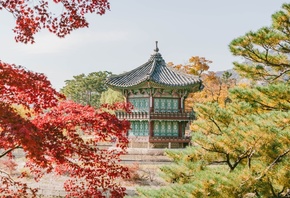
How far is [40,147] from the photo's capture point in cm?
460

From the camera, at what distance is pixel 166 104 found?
27.6 metres

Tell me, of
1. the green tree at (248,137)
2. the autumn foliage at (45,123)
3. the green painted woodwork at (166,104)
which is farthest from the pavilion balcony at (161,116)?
the autumn foliage at (45,123)

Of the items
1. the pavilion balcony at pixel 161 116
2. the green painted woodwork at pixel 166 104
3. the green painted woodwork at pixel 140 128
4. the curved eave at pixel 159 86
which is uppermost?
the curved eave at pixel 159 86

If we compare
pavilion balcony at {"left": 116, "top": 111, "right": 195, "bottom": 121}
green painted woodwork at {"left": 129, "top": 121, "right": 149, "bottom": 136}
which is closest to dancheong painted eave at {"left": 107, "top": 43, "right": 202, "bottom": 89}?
pavilion balcony at {"left": 116, "top": 111, "right": 195, "bottom": 121}

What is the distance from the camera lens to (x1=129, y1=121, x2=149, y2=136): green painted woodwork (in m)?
27.6

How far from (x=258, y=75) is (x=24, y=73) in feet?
20.0

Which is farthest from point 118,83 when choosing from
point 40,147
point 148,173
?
point 40,147

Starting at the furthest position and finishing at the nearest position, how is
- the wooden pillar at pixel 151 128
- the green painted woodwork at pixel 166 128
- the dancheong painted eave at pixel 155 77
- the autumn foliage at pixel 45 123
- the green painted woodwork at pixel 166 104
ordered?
the green painted woodwork at pixel 166 128 → the green painted woodwork at pixel 166 104 → the wooden pillar at pixel 151 128 → the dancheong painted eave at pixel 155 77 → the autumn foliage at pixel 45 123

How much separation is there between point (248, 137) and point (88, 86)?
199 feet

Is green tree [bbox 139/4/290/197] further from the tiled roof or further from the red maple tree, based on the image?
the tiled roof

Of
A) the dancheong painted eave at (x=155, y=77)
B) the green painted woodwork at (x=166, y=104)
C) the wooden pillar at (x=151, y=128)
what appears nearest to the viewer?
the dancheong painted eave at (x=155, y=77)

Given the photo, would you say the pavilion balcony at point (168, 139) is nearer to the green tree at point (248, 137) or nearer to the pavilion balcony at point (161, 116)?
the pavilion balcony at point (161, 116)

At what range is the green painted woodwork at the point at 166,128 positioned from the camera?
27.5 metres

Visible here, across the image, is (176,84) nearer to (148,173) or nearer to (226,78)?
(148,173)
